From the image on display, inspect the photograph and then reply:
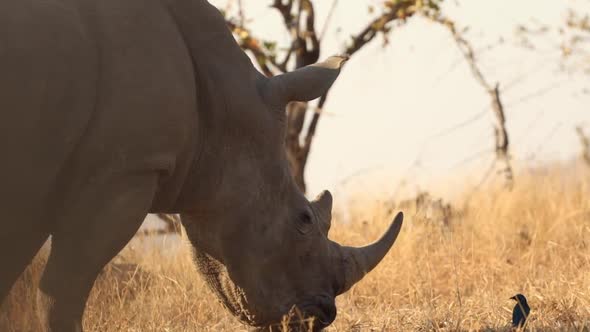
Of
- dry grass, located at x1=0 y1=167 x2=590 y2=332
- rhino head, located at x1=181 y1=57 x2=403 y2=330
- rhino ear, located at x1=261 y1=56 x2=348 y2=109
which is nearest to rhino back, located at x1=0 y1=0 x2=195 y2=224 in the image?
rhino head, located at x1=181 y1=57 x2=403 y2=330

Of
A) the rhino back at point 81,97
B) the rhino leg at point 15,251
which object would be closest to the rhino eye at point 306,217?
the rhino back at point 81,97

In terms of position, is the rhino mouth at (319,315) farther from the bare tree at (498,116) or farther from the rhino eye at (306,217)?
the bare tree at (498,116)

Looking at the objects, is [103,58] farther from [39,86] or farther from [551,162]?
[551,162]

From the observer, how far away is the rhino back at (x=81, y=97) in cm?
412

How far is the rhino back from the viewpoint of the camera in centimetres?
412

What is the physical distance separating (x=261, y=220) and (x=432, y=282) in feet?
9.50

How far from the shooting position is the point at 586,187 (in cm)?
1149

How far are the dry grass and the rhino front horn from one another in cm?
37

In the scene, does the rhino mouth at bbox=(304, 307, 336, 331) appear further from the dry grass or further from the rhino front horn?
the dry grass

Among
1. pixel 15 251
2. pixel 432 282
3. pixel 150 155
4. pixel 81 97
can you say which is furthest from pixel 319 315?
pixel 432 282

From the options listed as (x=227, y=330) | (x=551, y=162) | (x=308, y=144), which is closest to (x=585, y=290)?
(x=227, y=330)

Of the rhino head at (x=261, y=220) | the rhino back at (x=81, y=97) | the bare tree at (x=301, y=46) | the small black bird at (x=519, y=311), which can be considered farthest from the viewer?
the bare tree at (x=301, y=46)

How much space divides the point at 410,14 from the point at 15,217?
7497mm

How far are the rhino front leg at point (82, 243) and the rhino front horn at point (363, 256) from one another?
131cm
